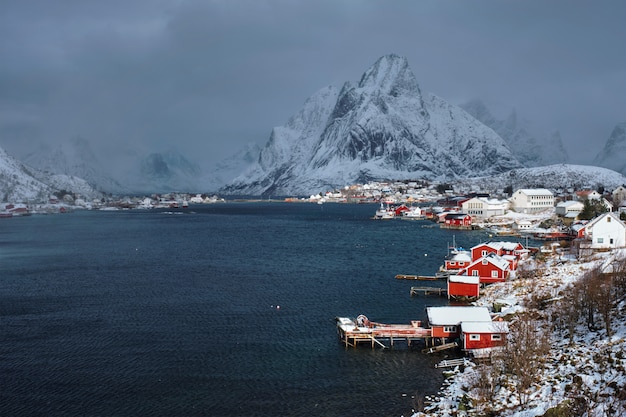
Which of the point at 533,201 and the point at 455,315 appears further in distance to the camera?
the point at 533,201

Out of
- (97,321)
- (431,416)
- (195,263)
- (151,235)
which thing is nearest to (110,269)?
(195,263)

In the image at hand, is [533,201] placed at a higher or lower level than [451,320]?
higher

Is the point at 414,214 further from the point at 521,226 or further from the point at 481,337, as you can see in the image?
the point at 481,337

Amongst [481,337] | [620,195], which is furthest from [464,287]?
[620,195]

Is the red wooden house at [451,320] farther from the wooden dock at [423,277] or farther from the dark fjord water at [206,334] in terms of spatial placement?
the wooden dock at [423,277]

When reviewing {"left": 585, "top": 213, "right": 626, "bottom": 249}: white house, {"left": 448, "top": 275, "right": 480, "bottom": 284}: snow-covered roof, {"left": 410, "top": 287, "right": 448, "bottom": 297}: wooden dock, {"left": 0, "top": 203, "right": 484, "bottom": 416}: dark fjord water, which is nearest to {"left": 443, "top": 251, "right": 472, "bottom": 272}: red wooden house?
{"left": 0, "top": 203, "right": 484, "bottom": 416}: dark fjord water

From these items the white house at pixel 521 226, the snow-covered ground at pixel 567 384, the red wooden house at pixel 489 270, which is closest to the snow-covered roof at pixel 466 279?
the red wooden house at pixel 489 270

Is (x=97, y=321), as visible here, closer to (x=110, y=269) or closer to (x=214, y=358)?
(x=214, y=358)
